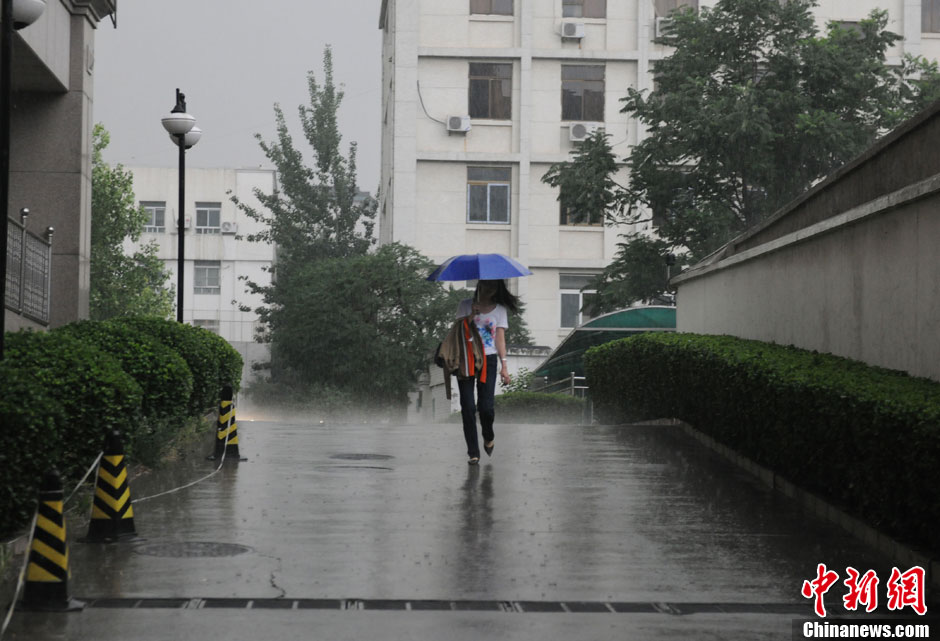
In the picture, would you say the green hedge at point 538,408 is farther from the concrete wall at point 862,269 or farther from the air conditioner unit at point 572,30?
the air conditioner unit at point 572,30

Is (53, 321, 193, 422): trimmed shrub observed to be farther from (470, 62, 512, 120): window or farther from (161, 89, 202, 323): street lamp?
(470, 62, 512, 120): window

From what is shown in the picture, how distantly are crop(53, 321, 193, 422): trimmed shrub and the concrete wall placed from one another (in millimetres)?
6445

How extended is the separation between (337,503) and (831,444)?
3.77m

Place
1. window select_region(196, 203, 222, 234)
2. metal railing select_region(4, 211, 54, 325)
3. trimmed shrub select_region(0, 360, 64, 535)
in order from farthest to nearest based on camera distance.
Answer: window select_region(196, 203, 222, 234), metal railing select_region(4, 211, 54, 325), trimmed shrub select_region(0, 360, 64, 535)

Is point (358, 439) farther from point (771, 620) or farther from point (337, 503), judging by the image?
point (771, 620)

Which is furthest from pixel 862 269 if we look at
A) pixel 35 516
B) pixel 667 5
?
pixel 667 5

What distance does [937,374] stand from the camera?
1032 centimetres

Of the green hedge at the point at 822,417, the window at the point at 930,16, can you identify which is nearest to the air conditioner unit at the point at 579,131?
the window at the point at 930,16

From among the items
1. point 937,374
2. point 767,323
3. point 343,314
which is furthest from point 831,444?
point 343,314

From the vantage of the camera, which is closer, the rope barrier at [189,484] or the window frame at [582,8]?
the rope barrier at [189,484]

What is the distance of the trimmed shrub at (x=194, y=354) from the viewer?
50.9 feet

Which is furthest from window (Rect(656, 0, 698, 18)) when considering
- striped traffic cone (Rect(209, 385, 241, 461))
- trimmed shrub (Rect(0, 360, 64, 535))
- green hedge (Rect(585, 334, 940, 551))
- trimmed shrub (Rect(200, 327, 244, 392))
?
trimmed shrub (Rect(0, 360, 64, 535))

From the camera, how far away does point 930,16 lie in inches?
1832

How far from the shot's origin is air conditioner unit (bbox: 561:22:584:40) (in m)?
45.2
